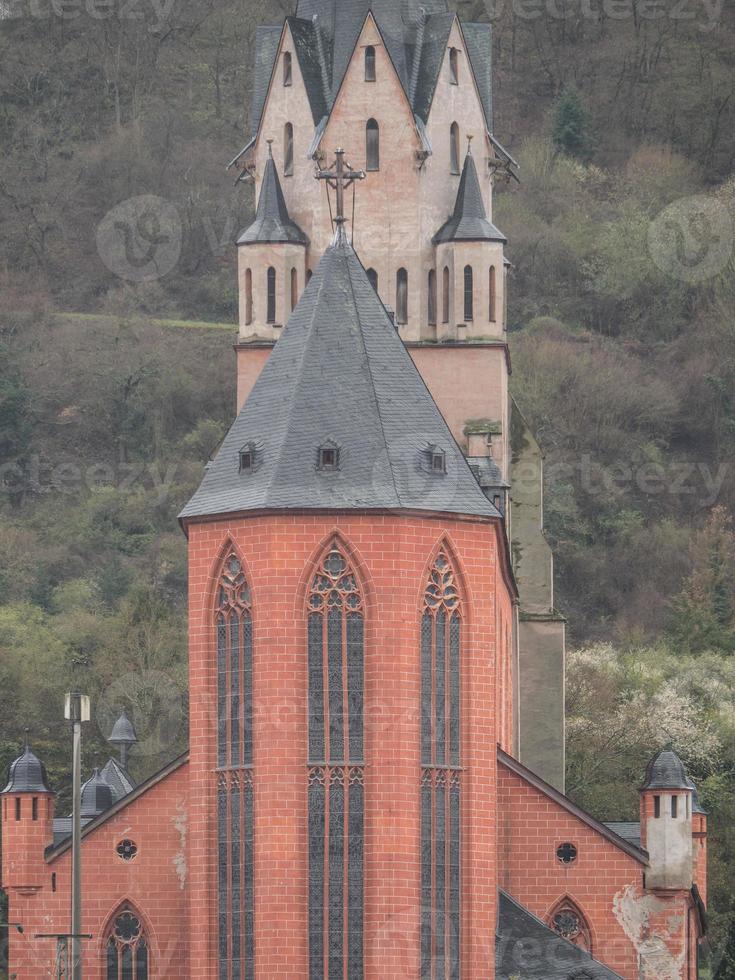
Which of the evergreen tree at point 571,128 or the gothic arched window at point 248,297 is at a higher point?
the evergreen tree at point 571,128

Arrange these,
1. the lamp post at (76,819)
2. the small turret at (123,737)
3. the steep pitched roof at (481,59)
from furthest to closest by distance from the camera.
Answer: the small turret at (123,737)
the steep pitched roof at (481,59)
the lamp post at (76,819)

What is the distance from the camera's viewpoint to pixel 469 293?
91062 millimetres

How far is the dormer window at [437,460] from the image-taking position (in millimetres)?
77688

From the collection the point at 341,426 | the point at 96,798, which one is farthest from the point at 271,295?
the point at 341,426

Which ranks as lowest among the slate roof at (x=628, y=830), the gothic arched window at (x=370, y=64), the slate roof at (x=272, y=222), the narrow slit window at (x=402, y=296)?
the slate roof at (x=628, y=830)

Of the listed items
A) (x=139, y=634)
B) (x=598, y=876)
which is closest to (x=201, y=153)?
(x=139, y=634)

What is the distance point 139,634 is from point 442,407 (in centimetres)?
3234

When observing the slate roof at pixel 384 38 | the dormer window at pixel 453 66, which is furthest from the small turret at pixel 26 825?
the dormer window at pixel 453 66

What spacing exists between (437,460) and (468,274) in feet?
46.0

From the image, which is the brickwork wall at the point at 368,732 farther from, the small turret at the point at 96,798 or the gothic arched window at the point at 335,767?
the small turret at the point at 96,798

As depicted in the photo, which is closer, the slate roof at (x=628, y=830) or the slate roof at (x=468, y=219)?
the slate roof at (x=628, y=830)

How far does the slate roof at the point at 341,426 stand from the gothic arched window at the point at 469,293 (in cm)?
1042

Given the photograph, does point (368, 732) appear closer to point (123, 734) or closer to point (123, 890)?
point (123, 890)

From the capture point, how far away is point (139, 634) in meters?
121
